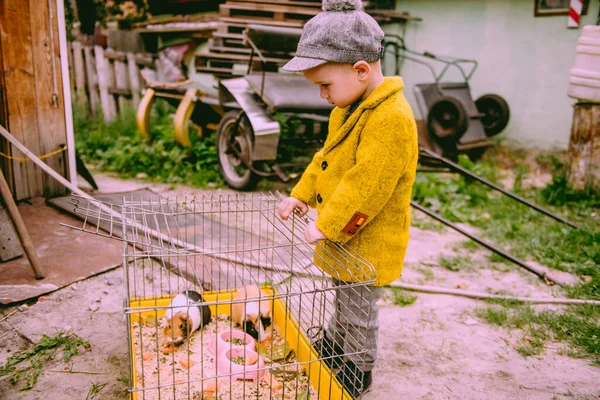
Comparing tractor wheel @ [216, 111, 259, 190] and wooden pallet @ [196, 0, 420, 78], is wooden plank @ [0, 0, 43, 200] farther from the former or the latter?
wooden pallet @ [196, 0, 420, 78]

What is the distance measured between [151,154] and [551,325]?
4.80 m

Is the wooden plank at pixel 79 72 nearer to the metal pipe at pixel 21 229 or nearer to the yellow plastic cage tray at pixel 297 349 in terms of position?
the metal pipe at pixel 21 229

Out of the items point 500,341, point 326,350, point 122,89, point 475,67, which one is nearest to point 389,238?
point 326,350

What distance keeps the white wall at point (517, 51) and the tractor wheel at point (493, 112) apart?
216mm

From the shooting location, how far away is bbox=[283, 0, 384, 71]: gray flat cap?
176 cm

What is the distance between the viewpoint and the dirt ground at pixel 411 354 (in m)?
2.29

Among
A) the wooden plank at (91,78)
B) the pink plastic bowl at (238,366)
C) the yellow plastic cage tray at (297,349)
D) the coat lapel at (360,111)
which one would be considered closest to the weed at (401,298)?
the yellow plastic cage tray at (297,349)

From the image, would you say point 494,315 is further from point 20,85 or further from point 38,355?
point 20,85

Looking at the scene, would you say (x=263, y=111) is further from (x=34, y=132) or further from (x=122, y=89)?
(x=122, y=89)

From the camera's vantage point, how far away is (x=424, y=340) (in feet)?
9.07

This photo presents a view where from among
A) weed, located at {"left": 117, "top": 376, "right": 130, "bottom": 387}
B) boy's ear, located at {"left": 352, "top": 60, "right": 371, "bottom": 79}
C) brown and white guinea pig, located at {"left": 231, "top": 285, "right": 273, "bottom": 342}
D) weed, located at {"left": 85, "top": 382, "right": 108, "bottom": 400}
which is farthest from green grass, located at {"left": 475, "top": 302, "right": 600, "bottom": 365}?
weed, located at {"left": 85, "top": 382, "right": 108, "bottom": 400}

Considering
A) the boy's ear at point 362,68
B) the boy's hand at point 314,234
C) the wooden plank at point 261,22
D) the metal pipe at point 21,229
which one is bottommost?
the metal pipe at point 21,229

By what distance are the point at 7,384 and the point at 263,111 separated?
322 centimetres

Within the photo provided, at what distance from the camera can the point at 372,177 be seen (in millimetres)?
1802
